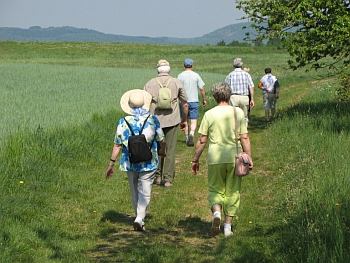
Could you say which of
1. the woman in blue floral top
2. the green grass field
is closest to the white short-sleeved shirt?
the green grass field

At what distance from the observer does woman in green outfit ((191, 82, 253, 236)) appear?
6871 mm

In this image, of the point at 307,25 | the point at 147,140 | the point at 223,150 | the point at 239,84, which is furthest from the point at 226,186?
the point at 307,25

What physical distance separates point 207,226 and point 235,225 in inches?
15.1

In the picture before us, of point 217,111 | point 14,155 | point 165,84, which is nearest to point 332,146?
point 165,84

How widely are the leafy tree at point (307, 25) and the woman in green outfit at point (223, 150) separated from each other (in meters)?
7.86

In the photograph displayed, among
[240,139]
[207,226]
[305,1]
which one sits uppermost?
[305,1]

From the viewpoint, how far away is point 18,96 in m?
20.8

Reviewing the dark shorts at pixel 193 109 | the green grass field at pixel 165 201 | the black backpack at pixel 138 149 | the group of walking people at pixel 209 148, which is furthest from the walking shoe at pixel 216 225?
the dark shorts at pixel 193 109

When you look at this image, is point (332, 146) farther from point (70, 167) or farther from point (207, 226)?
point (70, 167)

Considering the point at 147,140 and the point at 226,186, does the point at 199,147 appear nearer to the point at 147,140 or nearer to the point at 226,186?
the point at 226,186

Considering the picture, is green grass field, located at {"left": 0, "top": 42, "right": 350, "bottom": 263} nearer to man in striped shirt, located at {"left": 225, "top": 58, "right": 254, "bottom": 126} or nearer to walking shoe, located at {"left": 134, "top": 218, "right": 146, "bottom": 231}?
walking shoe, located at {"left": 134, "top": 218, "right": 146, "bottom": 231}

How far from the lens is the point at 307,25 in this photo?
14.7m

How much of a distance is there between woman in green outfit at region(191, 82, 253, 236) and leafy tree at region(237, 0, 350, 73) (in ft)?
25.8

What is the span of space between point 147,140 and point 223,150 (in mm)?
999
